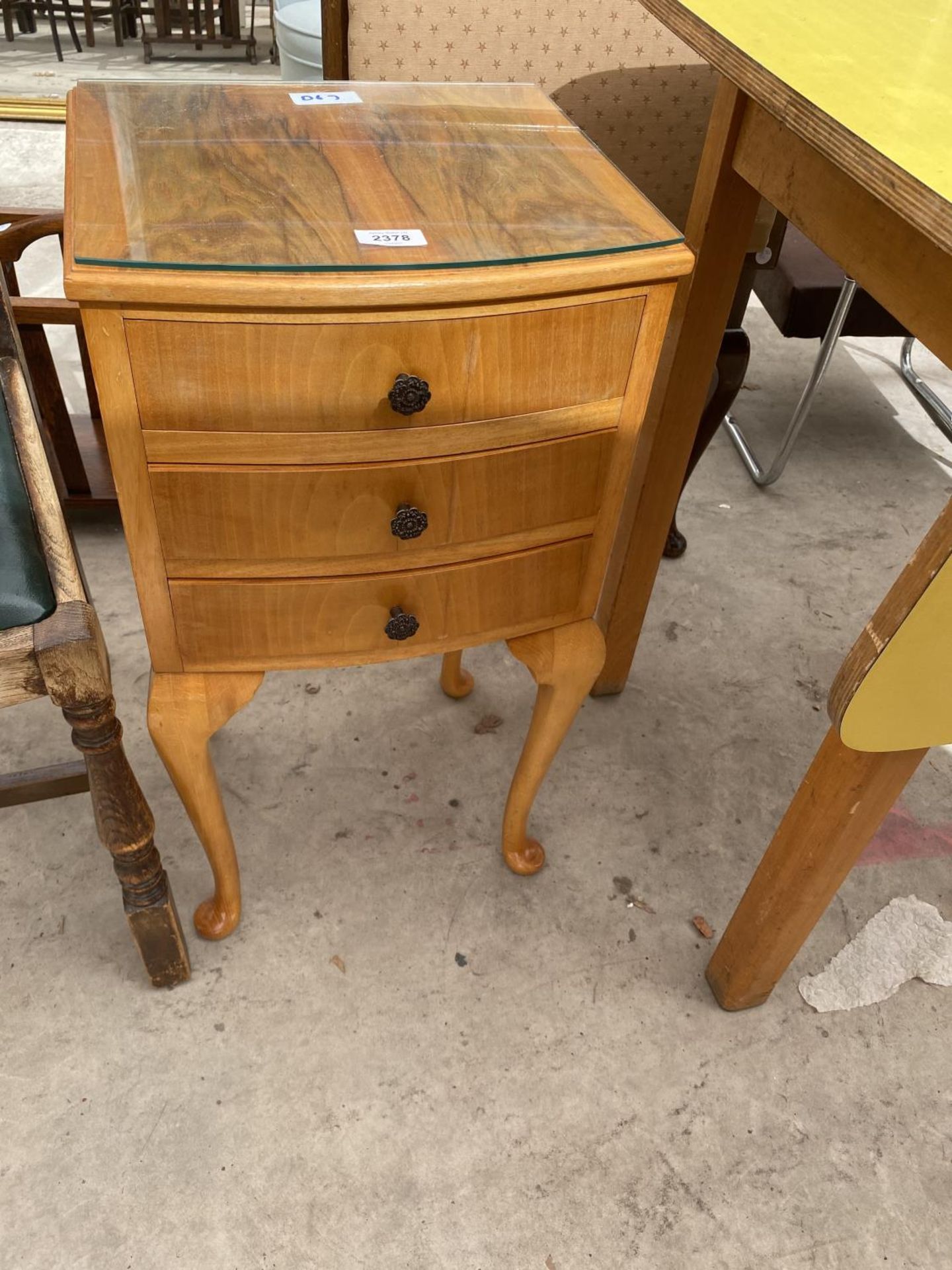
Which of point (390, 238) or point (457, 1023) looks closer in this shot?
point (390, 238)

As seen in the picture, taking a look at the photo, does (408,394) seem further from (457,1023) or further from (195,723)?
(457,1023)

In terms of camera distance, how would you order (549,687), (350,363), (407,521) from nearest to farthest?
1. (350,363)
2. (407,521)
3. (549,687)

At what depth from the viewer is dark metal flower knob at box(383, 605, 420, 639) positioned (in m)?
0.94

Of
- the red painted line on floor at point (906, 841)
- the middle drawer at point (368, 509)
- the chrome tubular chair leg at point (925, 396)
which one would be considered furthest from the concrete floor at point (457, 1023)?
the chrome tubular chair leg at point (925, 396)

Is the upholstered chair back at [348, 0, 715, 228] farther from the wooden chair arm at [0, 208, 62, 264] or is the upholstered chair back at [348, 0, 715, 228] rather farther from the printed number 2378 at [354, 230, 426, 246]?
the printed number 2378 at [354, 230, 426, 246]

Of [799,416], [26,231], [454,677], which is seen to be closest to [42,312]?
[26,231]

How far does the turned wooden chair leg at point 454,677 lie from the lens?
1.53 meters

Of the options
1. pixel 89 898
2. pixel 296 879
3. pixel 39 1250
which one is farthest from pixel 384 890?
pixel 39 1250


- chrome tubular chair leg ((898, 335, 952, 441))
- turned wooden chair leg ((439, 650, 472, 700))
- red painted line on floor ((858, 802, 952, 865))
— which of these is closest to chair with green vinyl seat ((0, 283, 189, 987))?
turned wooden chair leg ((439, 650, 472, 700))

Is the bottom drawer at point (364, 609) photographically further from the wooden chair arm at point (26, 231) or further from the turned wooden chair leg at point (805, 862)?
the wooden chair arm at point (26, 231)

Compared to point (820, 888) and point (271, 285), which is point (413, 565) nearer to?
point (271, 285)

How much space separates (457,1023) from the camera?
1176 mm

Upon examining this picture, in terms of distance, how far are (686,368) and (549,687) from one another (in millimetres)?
469

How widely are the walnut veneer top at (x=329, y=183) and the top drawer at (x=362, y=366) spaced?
0.05 meters
